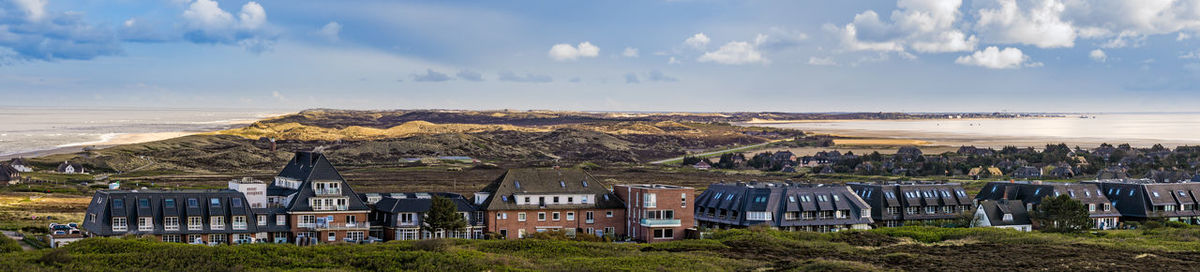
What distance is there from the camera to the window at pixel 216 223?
5575 centimetres

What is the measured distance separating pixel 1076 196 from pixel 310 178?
61597mm

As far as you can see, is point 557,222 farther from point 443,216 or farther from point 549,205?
point 443,216

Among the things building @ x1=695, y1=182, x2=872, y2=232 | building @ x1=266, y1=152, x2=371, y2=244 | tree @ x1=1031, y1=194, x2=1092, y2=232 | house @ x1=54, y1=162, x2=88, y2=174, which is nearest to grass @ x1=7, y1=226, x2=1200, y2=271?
building @ x1=695, y1=182, x2=872, y2=232

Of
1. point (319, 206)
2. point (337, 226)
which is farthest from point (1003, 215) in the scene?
point (319, 206)

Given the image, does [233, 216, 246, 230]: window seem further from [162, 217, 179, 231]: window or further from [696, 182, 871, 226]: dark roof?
[696, 182, 871, 226]: dark roof

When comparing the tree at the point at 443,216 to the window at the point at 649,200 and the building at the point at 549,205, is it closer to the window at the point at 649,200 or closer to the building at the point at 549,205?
the building at the point at 549,205

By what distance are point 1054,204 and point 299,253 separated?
55.7 meters

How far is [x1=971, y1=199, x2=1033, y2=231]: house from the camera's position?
74562mm

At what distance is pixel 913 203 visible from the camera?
7950 centimetres

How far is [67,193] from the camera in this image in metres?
103

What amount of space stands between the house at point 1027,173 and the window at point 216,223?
122826 millimetres

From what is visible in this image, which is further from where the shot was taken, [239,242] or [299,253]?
[239,242]

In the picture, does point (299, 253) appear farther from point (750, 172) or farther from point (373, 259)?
point (750, 172)

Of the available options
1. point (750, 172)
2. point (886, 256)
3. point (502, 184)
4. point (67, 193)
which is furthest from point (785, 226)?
point (750, 172)
